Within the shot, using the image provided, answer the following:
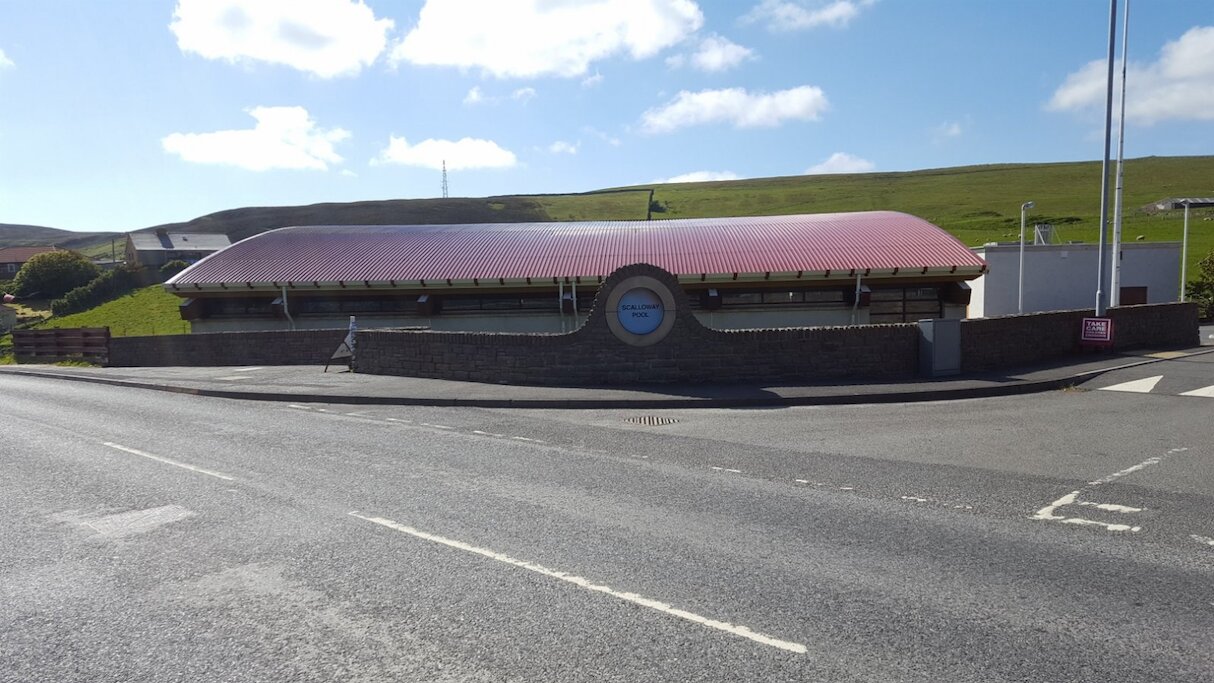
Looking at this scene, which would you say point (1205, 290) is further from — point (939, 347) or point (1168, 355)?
point (939, 347)

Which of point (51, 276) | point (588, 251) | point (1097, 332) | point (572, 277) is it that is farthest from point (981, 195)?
point (51, 276)

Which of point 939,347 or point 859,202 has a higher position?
point 859,202

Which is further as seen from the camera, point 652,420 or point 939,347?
point 939,347

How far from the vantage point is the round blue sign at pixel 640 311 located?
15.9 m

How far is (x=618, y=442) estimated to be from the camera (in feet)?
34.3

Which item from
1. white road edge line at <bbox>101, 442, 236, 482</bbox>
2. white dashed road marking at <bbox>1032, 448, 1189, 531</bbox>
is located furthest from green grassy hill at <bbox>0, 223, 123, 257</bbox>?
white dashed road marking at <bbox>1032, 448, 1189, 531</bbox>

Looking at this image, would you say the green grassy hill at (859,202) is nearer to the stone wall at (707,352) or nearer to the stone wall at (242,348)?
the stone wall at (707,352)

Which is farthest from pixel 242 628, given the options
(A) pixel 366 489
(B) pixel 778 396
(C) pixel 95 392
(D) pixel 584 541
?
(C) pixel 95 392

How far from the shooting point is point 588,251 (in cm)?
3170

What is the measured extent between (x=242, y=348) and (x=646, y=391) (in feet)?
51.8

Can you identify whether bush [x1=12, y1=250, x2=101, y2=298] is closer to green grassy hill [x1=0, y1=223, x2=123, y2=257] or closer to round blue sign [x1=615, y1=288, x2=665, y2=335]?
green grassy hill [x1=0, y1=223, x2=123, y2=257]

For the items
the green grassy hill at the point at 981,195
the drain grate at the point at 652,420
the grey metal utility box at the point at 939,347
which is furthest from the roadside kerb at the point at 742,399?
the green grassy hill at the point at 981,195

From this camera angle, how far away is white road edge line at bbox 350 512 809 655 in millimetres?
4059

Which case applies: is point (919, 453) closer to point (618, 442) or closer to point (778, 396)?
point (618, 442)
